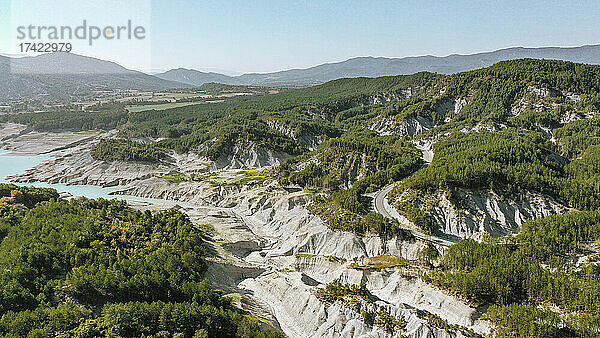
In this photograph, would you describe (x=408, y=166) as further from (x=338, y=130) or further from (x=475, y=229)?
(x=338, y=130)

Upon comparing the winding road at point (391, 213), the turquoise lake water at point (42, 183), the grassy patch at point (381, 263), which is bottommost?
the turquoise lake water at point (42, 183)

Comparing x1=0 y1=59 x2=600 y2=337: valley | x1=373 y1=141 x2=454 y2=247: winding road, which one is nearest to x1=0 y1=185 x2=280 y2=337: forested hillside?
x1=0 y1=59 x2=600 y2=337: valley

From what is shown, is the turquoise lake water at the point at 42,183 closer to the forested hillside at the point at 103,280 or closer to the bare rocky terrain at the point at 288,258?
the bare rocky terrain at the point at 288,258

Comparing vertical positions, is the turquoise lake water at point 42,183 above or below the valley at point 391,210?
below

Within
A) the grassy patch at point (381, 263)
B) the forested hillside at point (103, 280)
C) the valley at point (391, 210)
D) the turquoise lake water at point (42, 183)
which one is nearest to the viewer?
the forested hillside at point (103, 280)

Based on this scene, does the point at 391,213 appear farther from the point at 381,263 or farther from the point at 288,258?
the point at 288,258

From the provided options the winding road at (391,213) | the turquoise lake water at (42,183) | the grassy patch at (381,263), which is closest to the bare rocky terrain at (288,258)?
the grassy patch at (381,263)

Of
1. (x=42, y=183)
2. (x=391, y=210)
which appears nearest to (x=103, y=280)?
(x=391, y=210)

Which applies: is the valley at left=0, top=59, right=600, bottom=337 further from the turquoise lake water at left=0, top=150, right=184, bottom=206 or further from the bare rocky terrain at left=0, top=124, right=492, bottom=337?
the turquoise lake water at left=0, top=150, right=184, bottom=206

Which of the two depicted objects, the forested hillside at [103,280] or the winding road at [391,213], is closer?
the forested hillside at [103,280]
